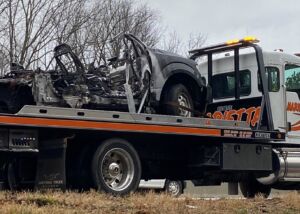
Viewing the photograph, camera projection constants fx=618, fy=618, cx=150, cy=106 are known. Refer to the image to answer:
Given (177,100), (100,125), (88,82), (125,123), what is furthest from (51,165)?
(177,100)

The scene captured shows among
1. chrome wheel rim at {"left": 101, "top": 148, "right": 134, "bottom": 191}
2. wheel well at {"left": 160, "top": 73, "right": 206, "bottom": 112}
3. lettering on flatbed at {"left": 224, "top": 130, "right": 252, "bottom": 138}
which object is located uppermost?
wheel well at {"left": 160, "top": 73, "right": 206, "bottom": 112}

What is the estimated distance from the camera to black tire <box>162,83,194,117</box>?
10383 mm

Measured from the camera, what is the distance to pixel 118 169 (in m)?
9.50

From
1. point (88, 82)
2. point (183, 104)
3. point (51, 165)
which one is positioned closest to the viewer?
point (51, 165)

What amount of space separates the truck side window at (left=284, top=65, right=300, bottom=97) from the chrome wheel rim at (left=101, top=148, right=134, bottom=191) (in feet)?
14.9

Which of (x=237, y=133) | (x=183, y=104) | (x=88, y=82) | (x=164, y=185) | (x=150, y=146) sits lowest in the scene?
(x=164, y=185)

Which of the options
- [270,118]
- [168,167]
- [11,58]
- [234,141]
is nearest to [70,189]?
[168,167]

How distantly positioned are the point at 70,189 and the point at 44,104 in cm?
140

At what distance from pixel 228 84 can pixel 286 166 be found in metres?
→ 2.05

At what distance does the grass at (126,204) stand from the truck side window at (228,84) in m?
3.59

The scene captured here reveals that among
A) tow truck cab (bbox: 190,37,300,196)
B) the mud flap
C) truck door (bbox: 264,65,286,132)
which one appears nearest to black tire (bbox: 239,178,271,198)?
tow truck cab (bbox: 190,37,300,196)

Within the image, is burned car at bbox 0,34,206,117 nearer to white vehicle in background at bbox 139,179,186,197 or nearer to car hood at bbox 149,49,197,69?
car hood at bbox 149,49,197,69

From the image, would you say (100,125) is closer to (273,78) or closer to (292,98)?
(273,78)

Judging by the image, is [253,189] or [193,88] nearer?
[193,88]
